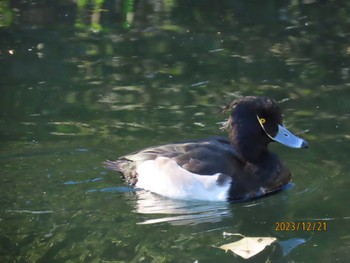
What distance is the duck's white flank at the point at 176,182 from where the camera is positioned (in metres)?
8.87

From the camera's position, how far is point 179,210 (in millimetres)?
8633

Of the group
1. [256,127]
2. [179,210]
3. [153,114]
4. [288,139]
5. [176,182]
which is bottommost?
[179,210]

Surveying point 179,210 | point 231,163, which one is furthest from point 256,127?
point 179,210

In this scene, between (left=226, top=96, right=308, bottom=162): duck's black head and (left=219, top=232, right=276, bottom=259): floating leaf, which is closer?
(left=219, top=232, right=276, bottom=259): floating leaf

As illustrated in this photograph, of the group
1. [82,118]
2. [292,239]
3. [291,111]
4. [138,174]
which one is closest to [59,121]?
[82,118]

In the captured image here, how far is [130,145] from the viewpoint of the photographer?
10180mm

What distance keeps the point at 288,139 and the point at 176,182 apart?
1.24 meters

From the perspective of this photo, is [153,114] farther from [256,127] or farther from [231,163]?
[231,163]

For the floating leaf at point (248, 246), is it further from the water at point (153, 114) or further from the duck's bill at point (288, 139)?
the duck's bill at point (288, 139)

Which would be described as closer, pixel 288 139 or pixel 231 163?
pixel 231 163
